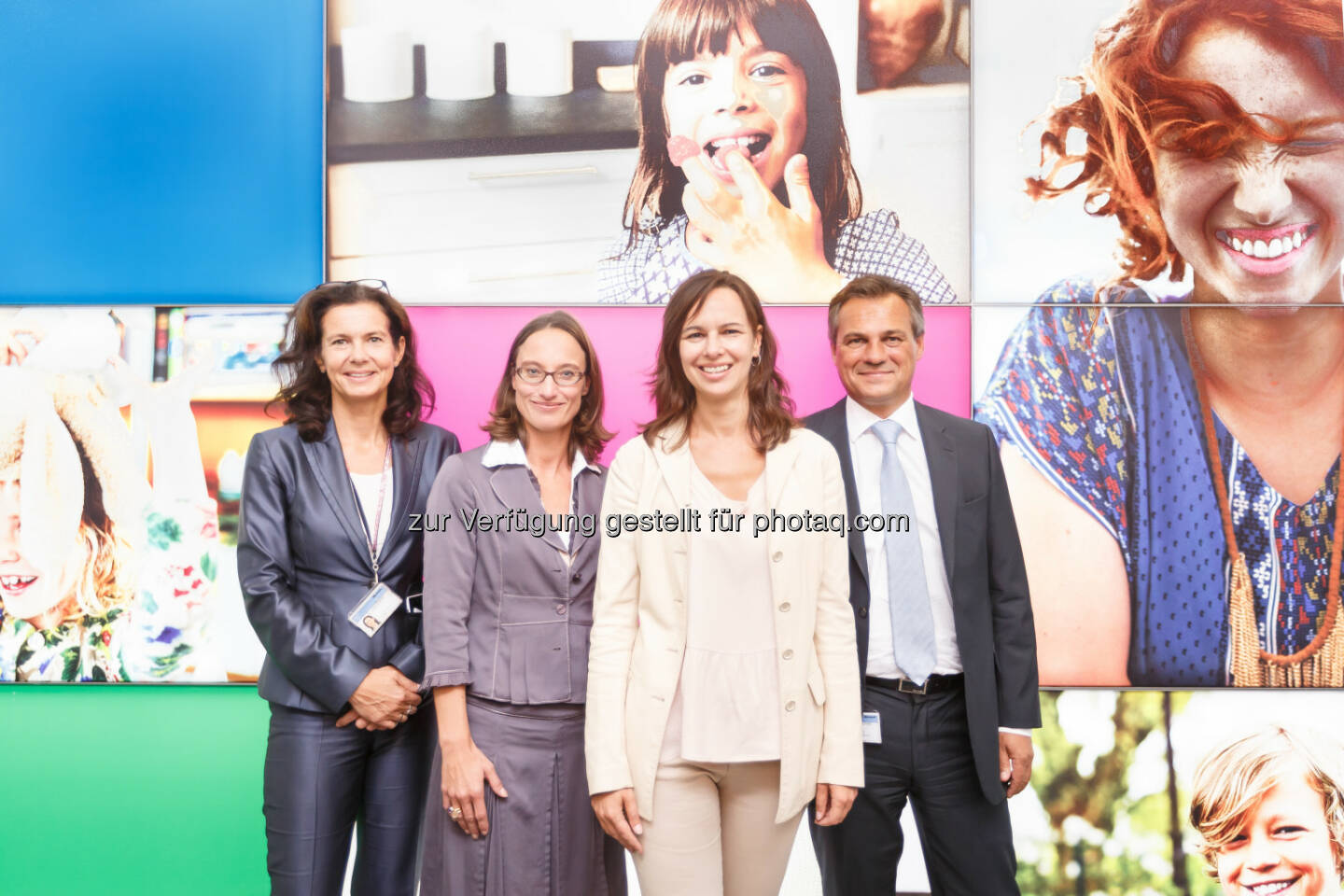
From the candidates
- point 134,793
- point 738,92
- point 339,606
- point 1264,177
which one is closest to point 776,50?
point 738,92

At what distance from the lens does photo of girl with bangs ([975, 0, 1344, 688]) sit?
3.19 metres

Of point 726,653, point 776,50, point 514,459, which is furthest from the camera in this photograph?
point 776,50

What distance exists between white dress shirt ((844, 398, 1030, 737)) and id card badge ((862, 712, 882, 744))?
102 mm

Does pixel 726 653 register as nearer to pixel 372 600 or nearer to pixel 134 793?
pixel 372 600

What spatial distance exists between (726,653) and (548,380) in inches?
Result: 31.1

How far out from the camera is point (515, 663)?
221 centimetres

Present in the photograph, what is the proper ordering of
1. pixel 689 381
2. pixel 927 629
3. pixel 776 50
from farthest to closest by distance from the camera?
pixel 776 50, pixel 927 629, pixel 689 381

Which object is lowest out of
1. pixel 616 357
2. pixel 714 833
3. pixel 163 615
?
pixel 714 833

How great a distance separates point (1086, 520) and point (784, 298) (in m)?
1.27

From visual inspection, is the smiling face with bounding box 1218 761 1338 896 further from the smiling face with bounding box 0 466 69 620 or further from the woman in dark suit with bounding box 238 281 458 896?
the smiling face with bounding box 0 466 69 620

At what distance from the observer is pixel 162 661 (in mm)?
3188

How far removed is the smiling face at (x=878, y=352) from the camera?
100 inches

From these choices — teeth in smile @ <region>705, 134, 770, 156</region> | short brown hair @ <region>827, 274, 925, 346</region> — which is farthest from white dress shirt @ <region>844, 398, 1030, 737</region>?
teeth in smile @ <region>705, 134, 770, 156</region>

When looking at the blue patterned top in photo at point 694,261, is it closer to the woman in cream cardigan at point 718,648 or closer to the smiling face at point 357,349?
the smiling face at point 357,349
